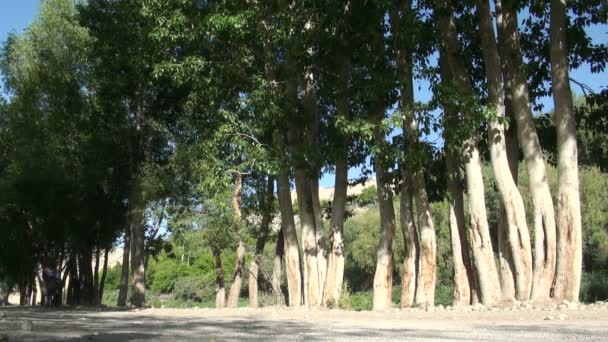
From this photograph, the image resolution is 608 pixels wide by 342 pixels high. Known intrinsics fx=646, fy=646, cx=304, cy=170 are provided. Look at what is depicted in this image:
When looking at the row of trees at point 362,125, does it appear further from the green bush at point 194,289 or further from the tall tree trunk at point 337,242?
→ the green bush at point 194,289

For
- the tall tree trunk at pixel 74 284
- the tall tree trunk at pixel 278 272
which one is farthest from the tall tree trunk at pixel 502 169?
the tall tree trunk at pixel 74 284

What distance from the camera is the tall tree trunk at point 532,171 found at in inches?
546

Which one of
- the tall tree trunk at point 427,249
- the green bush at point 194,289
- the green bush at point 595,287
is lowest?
the green bush at point 194,289

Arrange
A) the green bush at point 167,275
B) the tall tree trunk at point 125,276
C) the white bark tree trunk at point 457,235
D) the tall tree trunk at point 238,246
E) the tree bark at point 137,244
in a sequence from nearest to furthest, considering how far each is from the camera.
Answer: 1. the white bark tree trunk at point 457,235
2. the tall tree trunk at point 238,246
3. the tree bark at point 137,244
4. the tall tree trunk at point 125,276
5. the green bush at point 167,275

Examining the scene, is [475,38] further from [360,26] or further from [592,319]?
[592,319]

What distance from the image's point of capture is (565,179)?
45.5 ft

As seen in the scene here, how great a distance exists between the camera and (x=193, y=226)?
22.8 meters

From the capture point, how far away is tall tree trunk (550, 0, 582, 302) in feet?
44.1

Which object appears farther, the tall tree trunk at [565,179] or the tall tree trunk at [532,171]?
the tall tree trunk at [532,171]

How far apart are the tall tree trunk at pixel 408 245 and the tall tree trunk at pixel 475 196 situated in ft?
5.22

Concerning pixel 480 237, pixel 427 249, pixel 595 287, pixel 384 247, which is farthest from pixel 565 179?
pixel 595 287

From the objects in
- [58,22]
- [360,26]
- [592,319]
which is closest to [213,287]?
[58,22]

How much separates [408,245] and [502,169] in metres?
3.14

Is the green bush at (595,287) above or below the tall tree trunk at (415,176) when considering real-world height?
below
